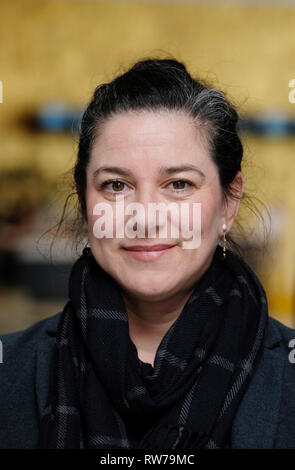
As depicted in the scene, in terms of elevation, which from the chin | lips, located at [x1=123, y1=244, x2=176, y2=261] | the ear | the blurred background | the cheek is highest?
the blurred background

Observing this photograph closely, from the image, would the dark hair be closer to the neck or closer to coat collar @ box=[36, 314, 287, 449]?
the neck

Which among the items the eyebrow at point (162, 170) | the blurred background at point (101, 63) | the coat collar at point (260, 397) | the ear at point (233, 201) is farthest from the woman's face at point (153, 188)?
the blurred background at point (101, 63)

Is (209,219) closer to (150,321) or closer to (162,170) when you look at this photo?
(162,170)

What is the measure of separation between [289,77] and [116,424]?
8.30 meters

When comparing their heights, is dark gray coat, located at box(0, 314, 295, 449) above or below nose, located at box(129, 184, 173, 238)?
below

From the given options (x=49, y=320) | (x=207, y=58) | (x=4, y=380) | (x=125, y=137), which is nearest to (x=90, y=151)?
(x=125, y=137)

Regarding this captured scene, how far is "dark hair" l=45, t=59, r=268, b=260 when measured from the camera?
1.44 meters

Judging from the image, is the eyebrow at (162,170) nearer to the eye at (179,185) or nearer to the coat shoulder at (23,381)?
the eye at (179,185)

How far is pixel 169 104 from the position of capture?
56.2 inches

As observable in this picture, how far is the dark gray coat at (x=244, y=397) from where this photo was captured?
1.38 meters

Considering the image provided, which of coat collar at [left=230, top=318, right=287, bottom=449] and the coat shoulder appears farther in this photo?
the coat shoulder

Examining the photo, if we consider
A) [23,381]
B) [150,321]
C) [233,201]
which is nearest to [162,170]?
[233,201]

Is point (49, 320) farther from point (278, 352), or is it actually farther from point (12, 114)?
point (12, 114)

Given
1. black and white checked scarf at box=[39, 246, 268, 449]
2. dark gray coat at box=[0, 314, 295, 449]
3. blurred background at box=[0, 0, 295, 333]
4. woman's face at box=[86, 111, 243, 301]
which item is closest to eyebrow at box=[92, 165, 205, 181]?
woman's face at box=[86, 111, 243, 301]
